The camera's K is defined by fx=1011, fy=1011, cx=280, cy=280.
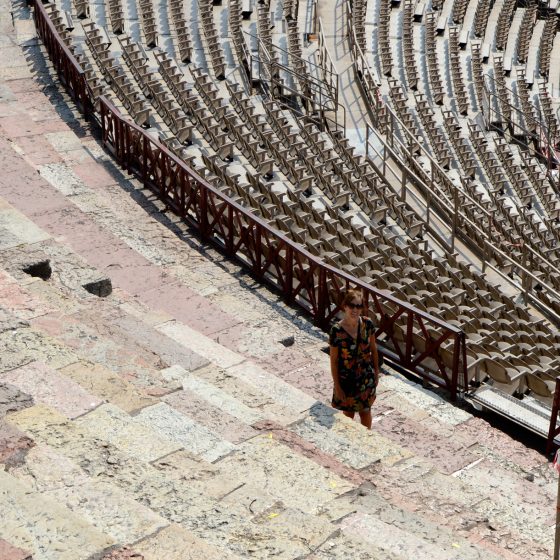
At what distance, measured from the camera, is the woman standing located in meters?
7.12

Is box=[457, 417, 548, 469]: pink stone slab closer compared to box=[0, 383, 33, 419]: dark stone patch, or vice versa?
box=[0, 383, 33, 419]: dark stone patch

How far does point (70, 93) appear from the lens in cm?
1488

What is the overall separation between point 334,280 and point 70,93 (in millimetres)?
6605

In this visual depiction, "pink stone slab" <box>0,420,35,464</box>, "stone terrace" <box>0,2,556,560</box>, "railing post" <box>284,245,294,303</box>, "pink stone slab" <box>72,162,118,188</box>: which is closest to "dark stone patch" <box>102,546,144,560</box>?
"stone terrace" <box>0,2,556,560</box>

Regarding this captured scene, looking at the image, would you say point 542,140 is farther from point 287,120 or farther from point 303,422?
point 303,422

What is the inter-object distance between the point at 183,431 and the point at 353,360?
144cm

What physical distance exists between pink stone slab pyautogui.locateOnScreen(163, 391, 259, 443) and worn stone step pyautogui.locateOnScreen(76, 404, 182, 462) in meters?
0.52

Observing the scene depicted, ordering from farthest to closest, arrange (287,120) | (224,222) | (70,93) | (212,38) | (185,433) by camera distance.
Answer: (212,38)
(287,120)
(70,93)
(224,222)
(185,433)

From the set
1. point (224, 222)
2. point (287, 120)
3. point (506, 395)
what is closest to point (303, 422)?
point (506, 395)

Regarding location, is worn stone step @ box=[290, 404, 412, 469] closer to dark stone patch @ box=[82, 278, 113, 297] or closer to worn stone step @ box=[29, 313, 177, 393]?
worn stone step @ box=[29, 313, 177, 393]

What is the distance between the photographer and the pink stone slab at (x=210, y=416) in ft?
21.8

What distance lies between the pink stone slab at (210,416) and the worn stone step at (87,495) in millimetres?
1566

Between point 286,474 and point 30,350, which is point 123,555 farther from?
point 30,350

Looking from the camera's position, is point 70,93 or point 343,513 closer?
point 343,513
